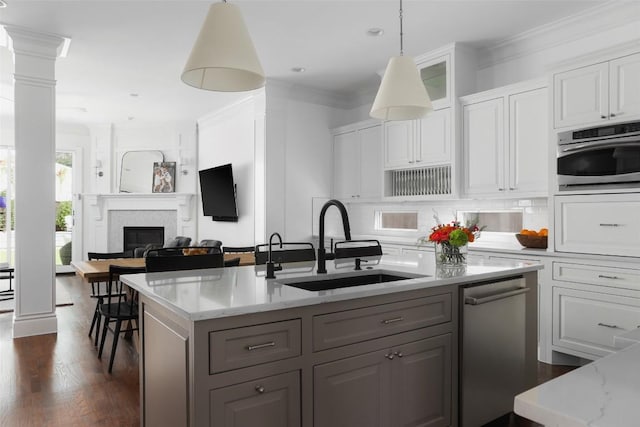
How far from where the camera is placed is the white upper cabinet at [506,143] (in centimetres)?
399

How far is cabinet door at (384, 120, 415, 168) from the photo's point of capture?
515 cm

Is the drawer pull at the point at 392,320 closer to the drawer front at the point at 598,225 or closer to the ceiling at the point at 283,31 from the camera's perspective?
the drawer front at the point at 598,225

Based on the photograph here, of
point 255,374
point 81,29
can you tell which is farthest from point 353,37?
point 255,374

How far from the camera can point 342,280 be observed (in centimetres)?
240

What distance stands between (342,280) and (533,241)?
89.8 inches

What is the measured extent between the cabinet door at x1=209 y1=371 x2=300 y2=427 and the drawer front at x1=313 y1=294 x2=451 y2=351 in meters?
0.19

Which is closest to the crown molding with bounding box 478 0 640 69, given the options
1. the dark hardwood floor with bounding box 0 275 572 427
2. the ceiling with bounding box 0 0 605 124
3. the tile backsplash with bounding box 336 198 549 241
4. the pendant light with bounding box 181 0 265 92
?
the ceiling with bounding box 0 0 605 124

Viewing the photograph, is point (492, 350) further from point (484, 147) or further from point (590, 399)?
point (484, 147)

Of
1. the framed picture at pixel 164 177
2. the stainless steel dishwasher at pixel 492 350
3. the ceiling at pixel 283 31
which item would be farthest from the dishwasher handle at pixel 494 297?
the framed picture at pixel 164 177

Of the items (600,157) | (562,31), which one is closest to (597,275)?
(600,157)

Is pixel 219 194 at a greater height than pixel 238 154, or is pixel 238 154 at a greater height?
pixel 238 154

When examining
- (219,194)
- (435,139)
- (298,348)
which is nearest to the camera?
(298,348)

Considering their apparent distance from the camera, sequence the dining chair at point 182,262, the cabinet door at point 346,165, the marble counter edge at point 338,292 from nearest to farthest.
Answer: the marble counter edge at point 338,292, the dining chair at point 182,262, the cabinet door at point 346,165

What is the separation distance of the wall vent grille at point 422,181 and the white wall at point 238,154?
68.5 inches
